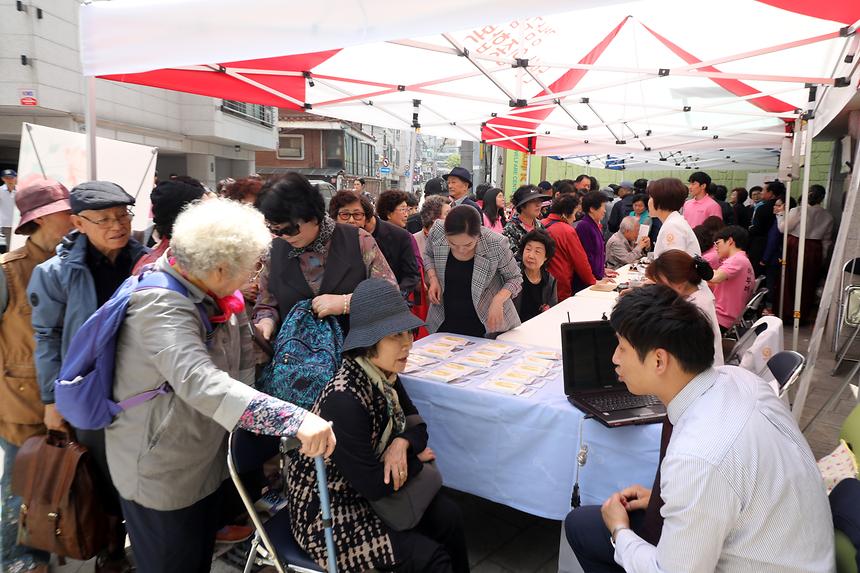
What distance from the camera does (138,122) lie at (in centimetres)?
1237

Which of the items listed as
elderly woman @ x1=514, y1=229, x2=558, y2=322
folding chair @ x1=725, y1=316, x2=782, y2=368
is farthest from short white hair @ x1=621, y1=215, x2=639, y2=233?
folding chair @ x1=725, y1=316, x2=782, y2=368

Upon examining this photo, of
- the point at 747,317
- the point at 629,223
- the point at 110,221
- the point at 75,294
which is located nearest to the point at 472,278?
the point at 110,221

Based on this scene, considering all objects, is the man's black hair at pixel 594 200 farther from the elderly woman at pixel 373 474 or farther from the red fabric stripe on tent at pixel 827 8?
the elderly woman at pixel 373 474

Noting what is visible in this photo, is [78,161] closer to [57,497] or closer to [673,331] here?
[57,497]

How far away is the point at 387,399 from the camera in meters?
1.79

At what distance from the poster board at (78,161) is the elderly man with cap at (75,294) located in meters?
0.78

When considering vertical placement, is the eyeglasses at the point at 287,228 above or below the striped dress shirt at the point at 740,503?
above

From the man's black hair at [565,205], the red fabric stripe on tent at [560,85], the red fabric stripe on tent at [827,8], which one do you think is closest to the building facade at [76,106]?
the red fabric stripe on tent at [560,85]

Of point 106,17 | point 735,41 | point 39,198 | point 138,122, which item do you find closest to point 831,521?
point 39,198

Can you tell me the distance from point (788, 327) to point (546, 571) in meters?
6.05

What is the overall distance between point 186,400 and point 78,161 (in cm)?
224

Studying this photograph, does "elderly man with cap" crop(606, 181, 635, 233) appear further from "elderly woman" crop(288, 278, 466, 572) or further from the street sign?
the street sign

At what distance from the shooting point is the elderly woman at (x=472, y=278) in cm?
296

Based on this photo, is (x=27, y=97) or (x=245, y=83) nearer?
(x=245, y=83)
